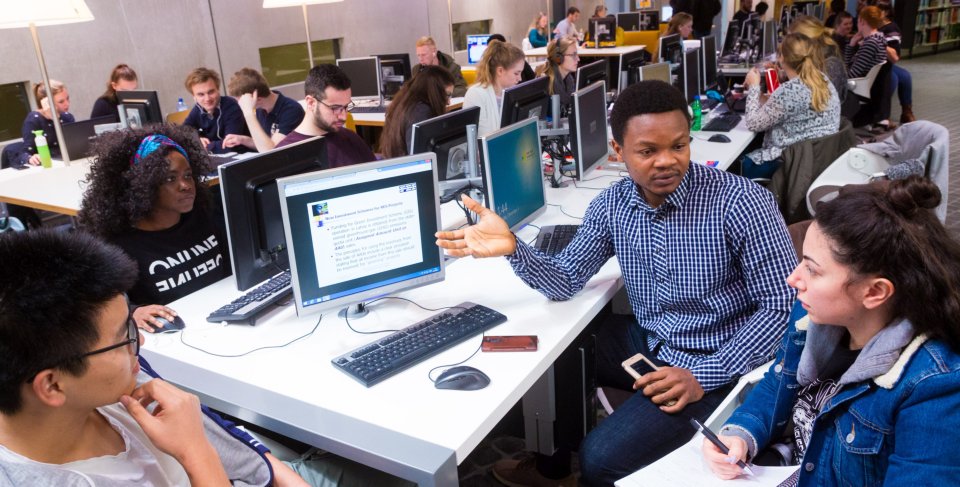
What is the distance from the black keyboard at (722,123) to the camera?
180 inches

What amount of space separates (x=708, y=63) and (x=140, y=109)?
4.50m

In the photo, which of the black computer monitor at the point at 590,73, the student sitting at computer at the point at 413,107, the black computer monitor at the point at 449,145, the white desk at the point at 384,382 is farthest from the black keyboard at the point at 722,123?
the white desk at the point at 384,382

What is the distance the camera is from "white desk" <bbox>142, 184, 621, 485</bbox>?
1508 millimetres

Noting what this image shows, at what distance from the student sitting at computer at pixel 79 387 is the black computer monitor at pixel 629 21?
10.9m

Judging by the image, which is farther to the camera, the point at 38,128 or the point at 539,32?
the point at 539,32

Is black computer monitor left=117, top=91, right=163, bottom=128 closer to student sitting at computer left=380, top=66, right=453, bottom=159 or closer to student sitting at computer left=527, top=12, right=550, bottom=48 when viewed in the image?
student sitting at computer left=380, top=66, right=453, bottom=159

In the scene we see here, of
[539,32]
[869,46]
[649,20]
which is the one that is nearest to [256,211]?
[869,46]

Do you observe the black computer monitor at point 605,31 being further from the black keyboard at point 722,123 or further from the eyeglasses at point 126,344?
the eyeglasses at point 126,344

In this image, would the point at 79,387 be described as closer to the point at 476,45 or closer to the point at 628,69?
the point at 628,69

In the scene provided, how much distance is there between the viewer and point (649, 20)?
1085 cm

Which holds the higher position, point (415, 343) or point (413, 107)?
point (413, 107)

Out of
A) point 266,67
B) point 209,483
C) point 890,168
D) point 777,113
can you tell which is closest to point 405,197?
point 209,483

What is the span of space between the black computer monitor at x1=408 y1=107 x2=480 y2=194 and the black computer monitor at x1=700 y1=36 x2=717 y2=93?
3.34m

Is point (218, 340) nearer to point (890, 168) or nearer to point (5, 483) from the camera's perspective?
point (5, 483)
